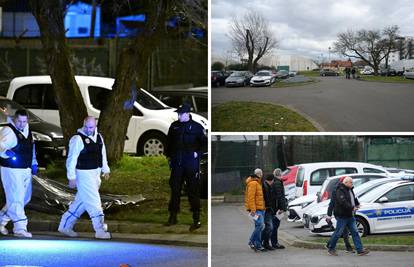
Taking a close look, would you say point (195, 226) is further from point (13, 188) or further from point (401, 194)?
point (401, 194)

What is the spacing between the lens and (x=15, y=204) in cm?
576

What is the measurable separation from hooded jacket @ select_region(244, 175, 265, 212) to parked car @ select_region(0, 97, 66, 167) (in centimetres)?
173

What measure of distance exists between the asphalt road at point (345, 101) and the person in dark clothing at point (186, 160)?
1.24ft

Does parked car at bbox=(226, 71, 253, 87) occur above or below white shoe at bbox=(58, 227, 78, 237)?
above

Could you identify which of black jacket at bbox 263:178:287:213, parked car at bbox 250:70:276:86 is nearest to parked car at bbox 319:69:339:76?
parked car at bbox 250:70:276:86

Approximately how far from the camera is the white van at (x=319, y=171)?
18.7ft

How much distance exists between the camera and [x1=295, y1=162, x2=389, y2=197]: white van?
569 centimetres

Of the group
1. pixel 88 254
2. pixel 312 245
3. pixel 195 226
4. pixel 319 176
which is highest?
pixel 319 176

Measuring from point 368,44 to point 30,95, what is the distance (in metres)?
3.21

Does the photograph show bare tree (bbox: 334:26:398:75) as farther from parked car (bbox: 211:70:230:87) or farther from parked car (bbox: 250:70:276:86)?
parked car (bbox: 211:70:230:87)

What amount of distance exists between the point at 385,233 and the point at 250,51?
6.58 ft

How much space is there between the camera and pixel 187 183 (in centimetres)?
593

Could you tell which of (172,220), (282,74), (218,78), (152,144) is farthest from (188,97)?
(172,220)

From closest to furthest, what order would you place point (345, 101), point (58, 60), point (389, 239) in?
point (389, 239)
point (345, 101)
point (58, 60)
